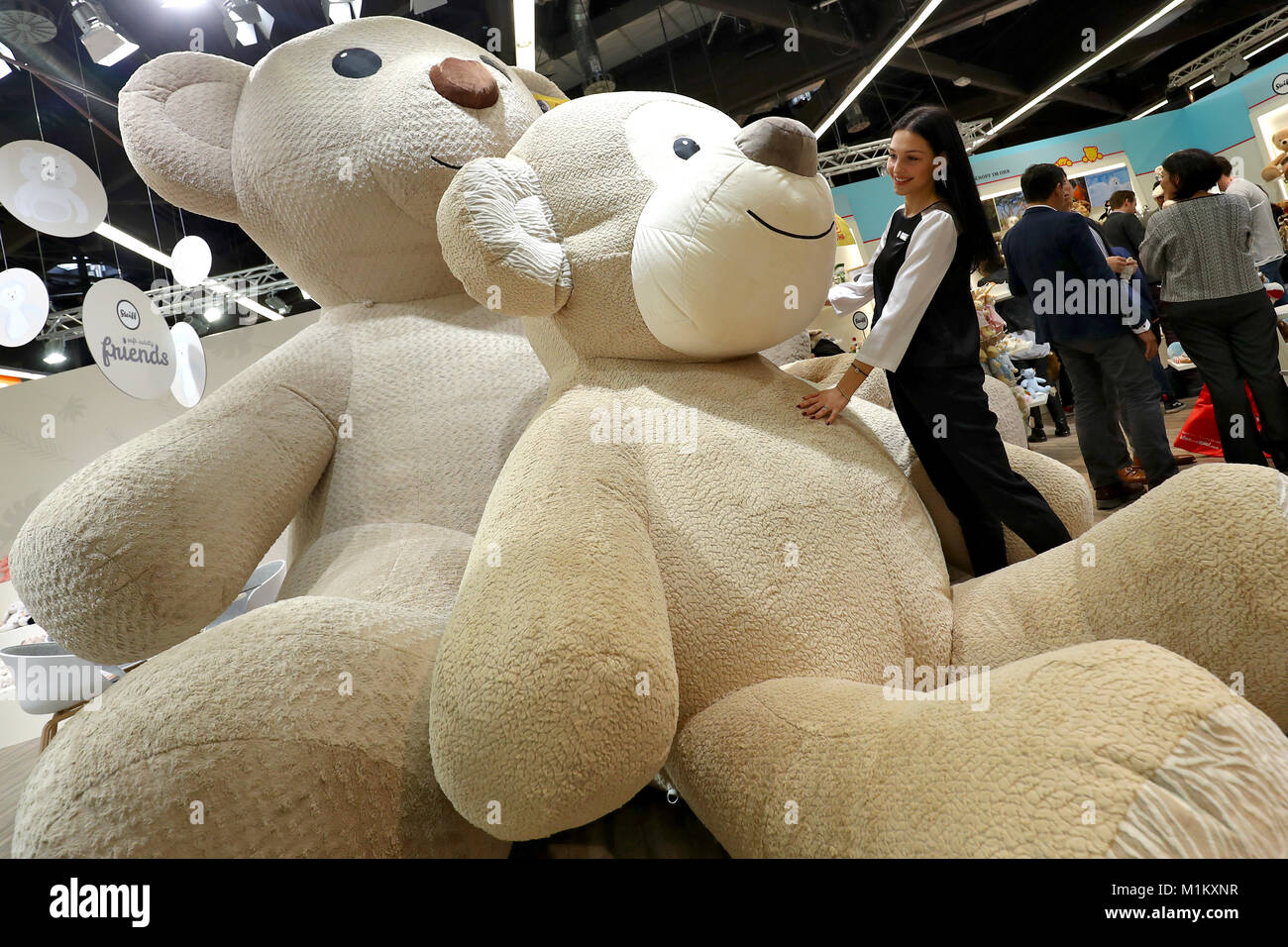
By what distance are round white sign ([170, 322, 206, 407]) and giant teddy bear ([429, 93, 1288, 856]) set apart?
12.5ft

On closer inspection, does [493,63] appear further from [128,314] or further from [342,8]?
[342,8]

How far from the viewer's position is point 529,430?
3.30ft

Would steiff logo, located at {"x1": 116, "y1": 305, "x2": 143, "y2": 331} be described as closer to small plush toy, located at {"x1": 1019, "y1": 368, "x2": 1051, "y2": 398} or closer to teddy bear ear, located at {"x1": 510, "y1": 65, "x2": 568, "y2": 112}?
teddy bear ear, located at {"x1": 510, "y1": 65, "x2": 568, "y2": 112}

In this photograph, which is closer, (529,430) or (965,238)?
(529,430)

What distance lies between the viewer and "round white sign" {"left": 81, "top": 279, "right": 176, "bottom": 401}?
2836 millimetres

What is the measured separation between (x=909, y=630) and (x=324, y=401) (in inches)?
41.8

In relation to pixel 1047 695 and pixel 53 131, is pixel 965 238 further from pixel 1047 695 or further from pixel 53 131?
pixel 53 131

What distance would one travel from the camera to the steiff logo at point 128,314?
303cm

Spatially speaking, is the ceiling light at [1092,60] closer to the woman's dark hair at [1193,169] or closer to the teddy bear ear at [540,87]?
the woman's dark hair at [1193,169]

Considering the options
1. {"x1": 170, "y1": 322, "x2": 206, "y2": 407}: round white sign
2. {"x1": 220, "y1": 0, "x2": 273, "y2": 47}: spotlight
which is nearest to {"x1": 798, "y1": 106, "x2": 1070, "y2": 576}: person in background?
{"x1": 170, "y1": 322, "x2": 206, "y2": 407}: round white sign

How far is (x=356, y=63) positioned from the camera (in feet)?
4.94
